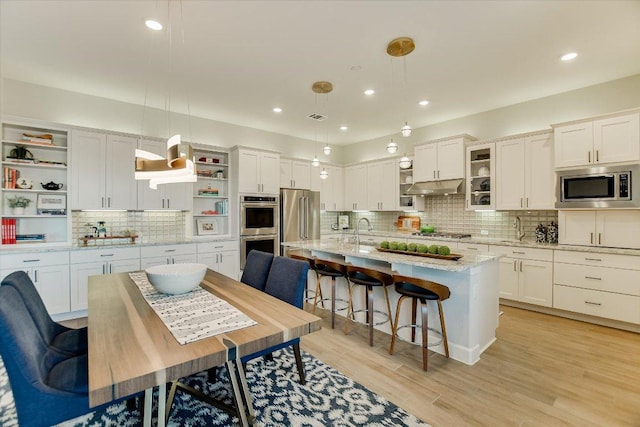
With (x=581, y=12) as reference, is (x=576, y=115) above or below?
below

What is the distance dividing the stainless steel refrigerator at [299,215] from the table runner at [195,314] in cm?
349

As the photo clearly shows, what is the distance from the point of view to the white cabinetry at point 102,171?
391 centimetres

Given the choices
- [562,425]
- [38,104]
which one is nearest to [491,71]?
[562,425]

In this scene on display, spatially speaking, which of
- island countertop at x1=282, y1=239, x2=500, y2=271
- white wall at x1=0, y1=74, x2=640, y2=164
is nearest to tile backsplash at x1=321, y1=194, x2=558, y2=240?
white wall at x1=0, y1=74, x2=640, y2=164

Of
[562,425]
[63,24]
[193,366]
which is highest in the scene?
[63,24]

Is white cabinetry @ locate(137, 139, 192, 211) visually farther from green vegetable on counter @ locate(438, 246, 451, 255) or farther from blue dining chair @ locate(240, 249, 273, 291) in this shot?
green vegetable on counter @ locate(438, 246, 451, 255)

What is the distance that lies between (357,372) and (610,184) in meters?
3.66

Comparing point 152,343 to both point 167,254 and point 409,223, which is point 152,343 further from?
point 409,223

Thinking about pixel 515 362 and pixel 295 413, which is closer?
pixel 295 413

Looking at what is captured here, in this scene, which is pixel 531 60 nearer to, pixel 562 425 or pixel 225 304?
pixel 562 425

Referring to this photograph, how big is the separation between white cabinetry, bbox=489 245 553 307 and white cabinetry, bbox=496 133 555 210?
659 mm

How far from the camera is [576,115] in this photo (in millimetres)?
4070

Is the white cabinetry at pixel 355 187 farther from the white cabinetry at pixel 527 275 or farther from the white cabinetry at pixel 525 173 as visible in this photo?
the white cabinetry at pixel 527 275

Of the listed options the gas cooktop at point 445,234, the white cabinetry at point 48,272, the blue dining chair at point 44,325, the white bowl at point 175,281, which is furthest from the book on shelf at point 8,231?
the gas cooktop at point 445,234
